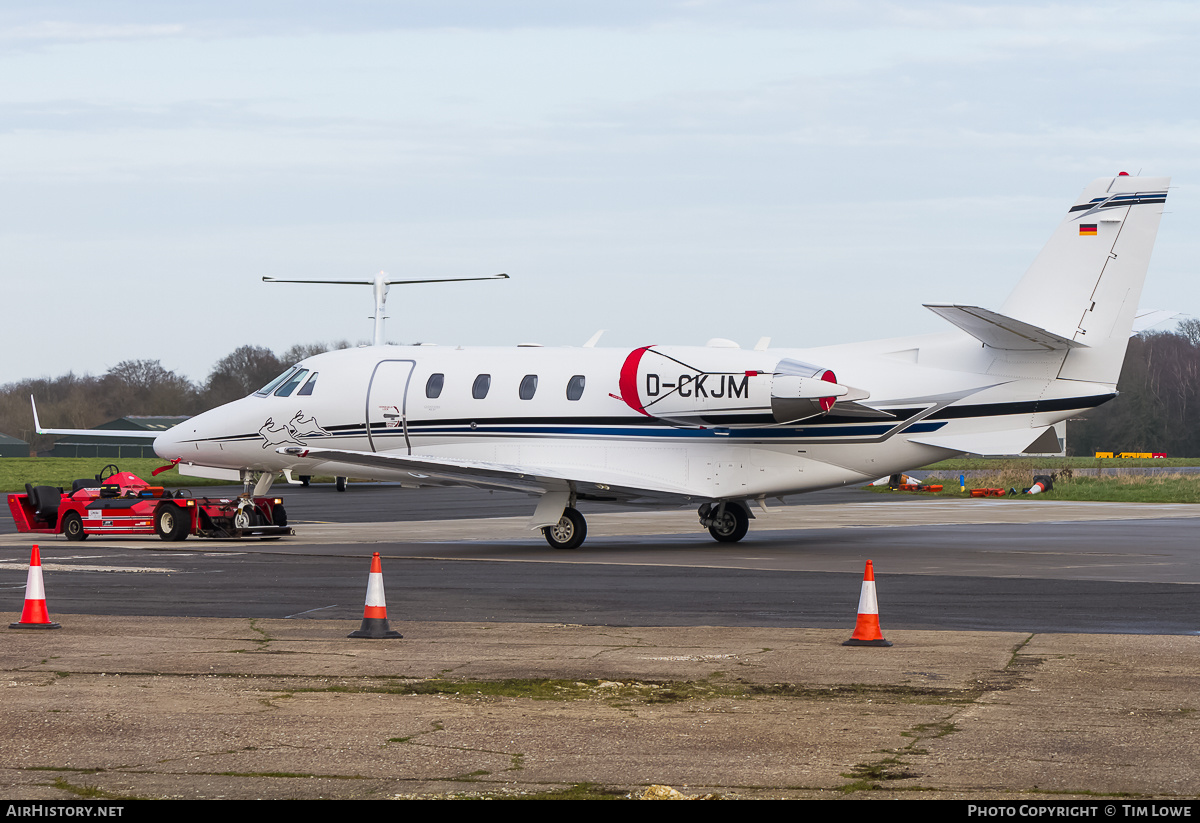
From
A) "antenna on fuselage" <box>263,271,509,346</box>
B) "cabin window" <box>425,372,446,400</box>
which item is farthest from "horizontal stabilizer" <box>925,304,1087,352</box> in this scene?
"antenna on fuselage" <box>263,271,509,346</box>

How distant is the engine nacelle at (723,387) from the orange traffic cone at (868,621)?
1046 cm

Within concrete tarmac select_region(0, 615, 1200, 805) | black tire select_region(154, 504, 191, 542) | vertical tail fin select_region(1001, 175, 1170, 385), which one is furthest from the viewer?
black tire select_region(154, 504, 191, 542)

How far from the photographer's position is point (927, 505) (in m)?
39.8

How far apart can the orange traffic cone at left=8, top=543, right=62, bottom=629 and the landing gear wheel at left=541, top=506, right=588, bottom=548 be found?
37.7ft

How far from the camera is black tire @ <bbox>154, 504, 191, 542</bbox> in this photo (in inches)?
1002

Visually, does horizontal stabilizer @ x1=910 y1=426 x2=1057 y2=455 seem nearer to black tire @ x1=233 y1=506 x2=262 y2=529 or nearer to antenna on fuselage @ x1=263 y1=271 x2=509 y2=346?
black tire @ x1=233 y1=506 x2=262 y2=529

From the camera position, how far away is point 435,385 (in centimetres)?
2478

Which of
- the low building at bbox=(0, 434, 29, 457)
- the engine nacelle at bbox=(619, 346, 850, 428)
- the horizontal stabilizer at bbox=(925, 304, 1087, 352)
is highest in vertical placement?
the horizontal stabilizer at bbox=(925, 304, 1087, 352)

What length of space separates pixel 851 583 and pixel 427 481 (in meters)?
9.56

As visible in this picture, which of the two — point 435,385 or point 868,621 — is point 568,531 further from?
point 868,621

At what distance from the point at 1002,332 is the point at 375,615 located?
1263 cm

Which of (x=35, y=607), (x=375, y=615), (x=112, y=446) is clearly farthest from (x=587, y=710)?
(x=112, y=446)

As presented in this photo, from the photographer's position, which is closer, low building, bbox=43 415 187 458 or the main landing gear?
the main landing gear
